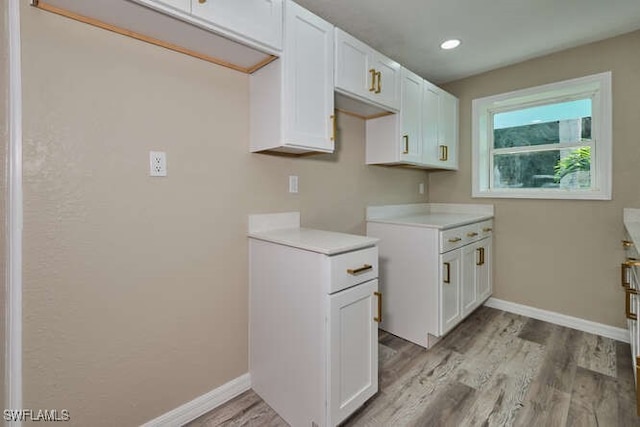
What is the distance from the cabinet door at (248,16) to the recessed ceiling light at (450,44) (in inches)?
58.7

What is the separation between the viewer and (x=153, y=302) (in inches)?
55.9

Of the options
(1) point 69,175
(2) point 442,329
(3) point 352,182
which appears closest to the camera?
(1) point 69,175

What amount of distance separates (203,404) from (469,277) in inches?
86.7

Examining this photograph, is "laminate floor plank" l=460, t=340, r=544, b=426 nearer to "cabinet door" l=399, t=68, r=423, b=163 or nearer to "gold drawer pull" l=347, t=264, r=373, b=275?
"gold drawer pull" l=347, t=264, r=373, b=275

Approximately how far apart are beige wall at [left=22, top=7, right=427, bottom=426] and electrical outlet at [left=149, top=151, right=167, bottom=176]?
1.1 inches

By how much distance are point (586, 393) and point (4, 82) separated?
3.13 meters

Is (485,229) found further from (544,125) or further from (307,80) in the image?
(307,80)

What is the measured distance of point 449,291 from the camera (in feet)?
7.36

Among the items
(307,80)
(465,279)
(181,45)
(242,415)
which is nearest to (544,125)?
(465,279)

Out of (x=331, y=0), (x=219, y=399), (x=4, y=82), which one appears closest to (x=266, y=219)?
(x=219, y=399)

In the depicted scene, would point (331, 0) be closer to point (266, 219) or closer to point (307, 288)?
point (266, 219)

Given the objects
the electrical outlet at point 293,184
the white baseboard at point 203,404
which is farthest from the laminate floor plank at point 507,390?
the electrical outlet at point 293,184

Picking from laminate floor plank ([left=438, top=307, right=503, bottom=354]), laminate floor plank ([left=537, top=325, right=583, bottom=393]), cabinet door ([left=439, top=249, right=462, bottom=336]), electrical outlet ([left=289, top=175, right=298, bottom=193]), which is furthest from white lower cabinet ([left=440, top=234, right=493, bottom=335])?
electrical outlet ([left=289, top=175, right=298, bottom=193])

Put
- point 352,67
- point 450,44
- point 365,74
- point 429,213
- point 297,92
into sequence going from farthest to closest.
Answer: point 429,213
point 450,44
point 365,74
point 352,67
point 297,92
